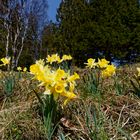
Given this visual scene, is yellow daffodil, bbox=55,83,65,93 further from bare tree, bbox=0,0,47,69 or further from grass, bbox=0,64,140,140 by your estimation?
bare tree, bbox=0,0,47,69

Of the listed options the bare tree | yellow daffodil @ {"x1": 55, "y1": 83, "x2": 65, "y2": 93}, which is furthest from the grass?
the bare tree

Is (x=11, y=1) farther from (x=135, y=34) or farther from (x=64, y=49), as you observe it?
(x=135, y=34)

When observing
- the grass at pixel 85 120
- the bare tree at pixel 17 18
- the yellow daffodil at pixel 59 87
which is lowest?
the grass at pixel 85 120

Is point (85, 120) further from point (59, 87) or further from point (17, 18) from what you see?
point (17, 18)

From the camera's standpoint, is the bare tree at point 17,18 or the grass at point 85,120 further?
the bare tree at point 17,18

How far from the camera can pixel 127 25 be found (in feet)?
88.5

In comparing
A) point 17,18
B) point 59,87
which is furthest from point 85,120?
point 17,18

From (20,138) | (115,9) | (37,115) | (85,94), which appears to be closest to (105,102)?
(85,94)

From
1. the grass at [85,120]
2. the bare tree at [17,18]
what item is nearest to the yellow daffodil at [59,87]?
the grass at [85,120]

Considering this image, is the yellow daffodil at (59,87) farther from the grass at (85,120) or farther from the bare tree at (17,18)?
the bare tree at (17,18)

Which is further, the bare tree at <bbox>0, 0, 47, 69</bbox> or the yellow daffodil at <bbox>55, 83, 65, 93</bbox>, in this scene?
the bare tree at <bbox>0, 0, 47, 69</bbox>

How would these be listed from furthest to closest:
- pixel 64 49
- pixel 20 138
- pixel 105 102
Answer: pixel 64 49, pixel 105 102, pixel 20 138

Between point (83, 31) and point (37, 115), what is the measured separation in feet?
78.8

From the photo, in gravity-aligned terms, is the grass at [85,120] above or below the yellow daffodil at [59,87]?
below
